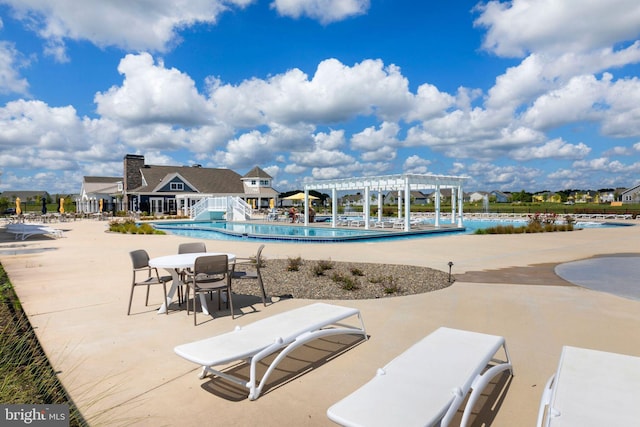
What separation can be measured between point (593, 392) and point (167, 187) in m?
47.6

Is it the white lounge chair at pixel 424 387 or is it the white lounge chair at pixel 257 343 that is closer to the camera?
the white lounge chair at pixel 424 387

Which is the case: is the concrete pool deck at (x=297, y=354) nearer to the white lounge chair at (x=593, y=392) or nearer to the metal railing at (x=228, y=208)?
the white lounge chair at (x=593, y=392)

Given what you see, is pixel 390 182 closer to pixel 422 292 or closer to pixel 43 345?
pixel 422 292

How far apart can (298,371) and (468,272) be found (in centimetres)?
657

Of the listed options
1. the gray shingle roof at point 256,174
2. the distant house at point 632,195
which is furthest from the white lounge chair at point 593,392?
the distant house at point 632,195

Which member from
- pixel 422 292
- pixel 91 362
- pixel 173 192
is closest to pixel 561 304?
pixel 422 292

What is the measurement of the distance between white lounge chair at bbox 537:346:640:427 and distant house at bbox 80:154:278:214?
1727 inches

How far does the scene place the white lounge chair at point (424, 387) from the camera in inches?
92.7

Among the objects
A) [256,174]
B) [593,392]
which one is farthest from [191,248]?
[256,174]

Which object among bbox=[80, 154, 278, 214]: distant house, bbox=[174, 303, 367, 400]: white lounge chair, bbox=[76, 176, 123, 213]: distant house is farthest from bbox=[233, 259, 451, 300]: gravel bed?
bbox=[76, 176, 123, 213]: distant house

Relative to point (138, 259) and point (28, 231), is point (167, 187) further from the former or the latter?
point (138, 259)

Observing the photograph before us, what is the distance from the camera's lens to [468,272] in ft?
30.1

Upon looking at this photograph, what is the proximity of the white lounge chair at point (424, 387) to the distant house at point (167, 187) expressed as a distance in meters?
43.1

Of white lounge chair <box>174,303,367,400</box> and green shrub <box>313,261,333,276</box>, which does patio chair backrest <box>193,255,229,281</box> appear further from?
green shrub <box>313,261,333,276</box>
